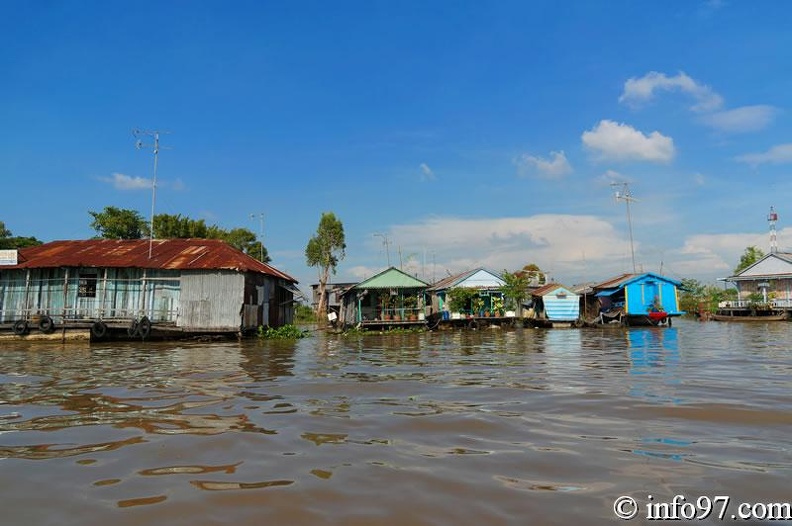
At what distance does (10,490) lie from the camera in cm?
343

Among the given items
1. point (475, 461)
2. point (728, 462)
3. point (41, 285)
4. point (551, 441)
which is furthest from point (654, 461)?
point (41, 285)

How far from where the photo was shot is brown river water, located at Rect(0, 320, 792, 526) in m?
3.09

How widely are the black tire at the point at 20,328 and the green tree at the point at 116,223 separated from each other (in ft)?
53.5

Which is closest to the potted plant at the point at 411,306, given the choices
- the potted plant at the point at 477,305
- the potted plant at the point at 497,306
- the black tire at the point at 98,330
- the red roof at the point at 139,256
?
the potted plant at the point at 477,305

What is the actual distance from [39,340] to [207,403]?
2016 cm

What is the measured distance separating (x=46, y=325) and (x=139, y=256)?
15.6 ft

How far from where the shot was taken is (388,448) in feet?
14.5

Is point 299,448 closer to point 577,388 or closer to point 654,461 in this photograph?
point 654,461

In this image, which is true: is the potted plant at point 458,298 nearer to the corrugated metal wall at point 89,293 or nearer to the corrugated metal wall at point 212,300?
the corrugated metal wall at point 212,300

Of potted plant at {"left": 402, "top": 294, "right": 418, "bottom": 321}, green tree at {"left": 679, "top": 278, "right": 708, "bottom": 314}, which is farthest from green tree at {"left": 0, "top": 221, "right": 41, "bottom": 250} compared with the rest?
green tree at {"left": 679, "top": 278, "right": 708, "bottom": 314}

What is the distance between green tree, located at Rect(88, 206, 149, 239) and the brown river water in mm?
32241

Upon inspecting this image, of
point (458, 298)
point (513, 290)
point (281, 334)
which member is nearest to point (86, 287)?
point (281, 334)

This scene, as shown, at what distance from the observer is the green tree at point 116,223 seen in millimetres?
37344

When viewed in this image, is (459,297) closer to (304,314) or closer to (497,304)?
(497,304)
